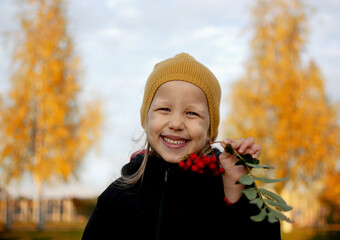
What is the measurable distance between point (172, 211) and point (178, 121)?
0.55 meters

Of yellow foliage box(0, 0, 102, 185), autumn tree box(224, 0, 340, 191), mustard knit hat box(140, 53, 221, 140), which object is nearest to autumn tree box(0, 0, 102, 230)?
yellow foliage box(0, 0, 102, 185)

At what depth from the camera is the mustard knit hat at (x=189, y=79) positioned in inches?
95.6

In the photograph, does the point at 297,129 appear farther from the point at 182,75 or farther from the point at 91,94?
the point at 182,75

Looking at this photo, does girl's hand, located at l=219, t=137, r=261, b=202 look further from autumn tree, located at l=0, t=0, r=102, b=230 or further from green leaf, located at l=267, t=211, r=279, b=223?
autumn tree, located at l=0, t=0, r=102, b=230

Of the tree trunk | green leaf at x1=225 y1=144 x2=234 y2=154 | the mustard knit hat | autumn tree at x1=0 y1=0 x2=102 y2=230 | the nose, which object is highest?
autumn tree at x1=0 y1=0 x2=102 y2=230

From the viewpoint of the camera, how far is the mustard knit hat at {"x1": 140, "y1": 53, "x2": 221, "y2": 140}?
2428 millimetres

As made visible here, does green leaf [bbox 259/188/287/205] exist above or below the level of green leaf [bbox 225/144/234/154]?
below

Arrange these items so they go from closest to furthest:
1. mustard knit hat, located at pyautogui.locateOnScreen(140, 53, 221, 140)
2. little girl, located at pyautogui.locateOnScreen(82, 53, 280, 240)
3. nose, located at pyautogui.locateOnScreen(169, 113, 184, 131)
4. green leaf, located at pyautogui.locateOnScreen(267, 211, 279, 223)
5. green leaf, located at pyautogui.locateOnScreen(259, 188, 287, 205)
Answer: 1. green leaf, located at pyautogui.locateOnScreen(267, 211, 279, 223)
2. green leaf, located at pyautogui.locateOnScreen(259, 188, 287, 205)
3. little girl, located at pyautogui.locateOnScreen(82, 53, 280, 240)
4. nose, located at pyautogui.locateOnScreen(169, 113, 184, 131)
5. mustard knit hat, located at pyautogui.locateOnScreen(140, 53, 221, 140)

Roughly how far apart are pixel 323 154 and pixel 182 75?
14873 mm

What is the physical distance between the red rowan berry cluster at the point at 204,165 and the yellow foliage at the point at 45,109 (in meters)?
14.1

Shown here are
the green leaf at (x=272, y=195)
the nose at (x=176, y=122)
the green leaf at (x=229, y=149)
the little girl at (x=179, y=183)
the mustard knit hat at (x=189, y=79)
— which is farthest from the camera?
the mustard knit hat at (x=189, y=79)

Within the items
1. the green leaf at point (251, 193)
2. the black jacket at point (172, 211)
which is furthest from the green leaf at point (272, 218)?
the black jacket at point (172, 211)

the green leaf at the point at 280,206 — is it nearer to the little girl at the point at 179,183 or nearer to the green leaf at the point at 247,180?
the green leaf at the point at 247,180

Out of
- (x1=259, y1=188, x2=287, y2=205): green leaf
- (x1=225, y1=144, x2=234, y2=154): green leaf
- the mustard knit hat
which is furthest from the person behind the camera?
the mustard knit hat
